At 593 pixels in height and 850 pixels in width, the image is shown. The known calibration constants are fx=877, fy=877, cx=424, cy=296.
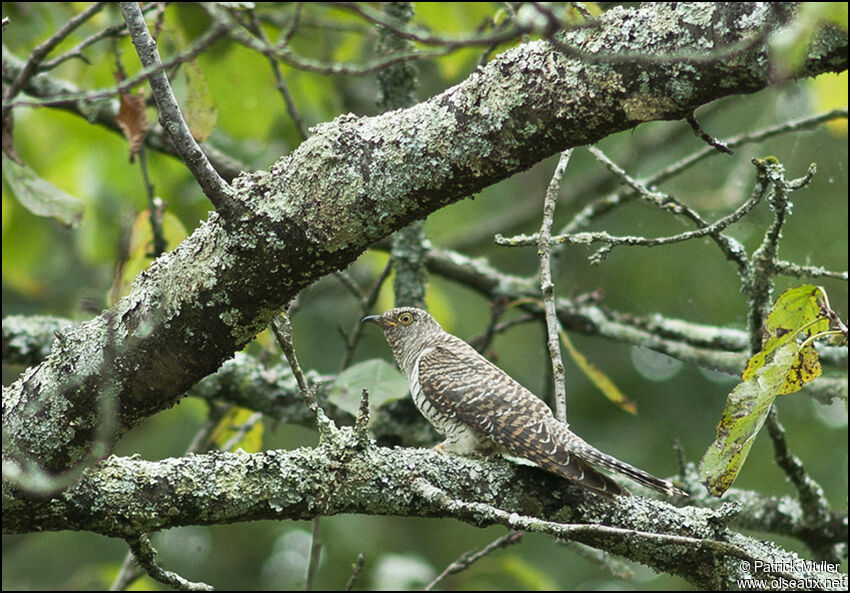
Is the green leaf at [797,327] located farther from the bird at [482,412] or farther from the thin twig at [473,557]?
the thin twig at [473,557]

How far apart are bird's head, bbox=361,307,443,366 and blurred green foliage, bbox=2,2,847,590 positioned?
1.57 ft

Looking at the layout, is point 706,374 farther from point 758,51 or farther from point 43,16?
point 758,51

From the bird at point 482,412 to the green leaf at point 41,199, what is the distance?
4.82 ft

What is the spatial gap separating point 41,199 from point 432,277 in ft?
9.93

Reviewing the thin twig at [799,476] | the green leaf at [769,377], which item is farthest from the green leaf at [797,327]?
the thin twig at [799,476]

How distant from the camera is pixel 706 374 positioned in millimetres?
6887

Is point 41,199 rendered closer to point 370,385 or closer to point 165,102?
point 370,385

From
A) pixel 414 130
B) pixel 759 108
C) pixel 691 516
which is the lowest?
pixel 691 516

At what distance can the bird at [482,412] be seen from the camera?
2.72 meters

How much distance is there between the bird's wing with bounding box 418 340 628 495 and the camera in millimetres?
2646

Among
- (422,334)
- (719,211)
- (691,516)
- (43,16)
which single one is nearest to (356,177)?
(691,516)

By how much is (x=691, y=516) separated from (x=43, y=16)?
384 centimetres

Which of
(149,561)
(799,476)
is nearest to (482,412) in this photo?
(799,476)

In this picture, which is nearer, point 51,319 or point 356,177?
point 356,177
